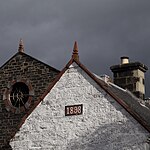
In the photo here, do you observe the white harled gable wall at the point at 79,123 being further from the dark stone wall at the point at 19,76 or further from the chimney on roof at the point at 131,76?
the chimney on roof at the point at 131,76

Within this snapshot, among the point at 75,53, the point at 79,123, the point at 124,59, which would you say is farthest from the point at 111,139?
the point at 124,59

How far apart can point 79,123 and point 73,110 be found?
0.63 meters

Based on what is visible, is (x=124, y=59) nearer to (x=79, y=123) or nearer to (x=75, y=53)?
(x=75, y=53)

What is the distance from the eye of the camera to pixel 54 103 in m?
23.0

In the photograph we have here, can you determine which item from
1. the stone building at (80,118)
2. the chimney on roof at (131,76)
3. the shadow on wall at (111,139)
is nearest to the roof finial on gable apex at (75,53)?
the stone building at (80,118)

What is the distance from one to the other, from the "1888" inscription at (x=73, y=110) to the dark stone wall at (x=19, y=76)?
473 centimetres

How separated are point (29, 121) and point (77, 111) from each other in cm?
219

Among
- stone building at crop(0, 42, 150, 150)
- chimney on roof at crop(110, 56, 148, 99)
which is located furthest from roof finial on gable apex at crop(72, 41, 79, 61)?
chimney on roof at crop(110, 56, 148, 99)

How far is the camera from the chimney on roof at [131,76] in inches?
1115

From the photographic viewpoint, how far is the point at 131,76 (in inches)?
1123

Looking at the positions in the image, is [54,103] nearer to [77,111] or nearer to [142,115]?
[77,111]

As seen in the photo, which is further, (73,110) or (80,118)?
(73,110)

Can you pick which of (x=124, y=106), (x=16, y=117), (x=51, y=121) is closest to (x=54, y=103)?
(x=51, y=121)

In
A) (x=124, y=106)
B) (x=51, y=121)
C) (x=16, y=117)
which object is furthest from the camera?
(x=16, y=117)
